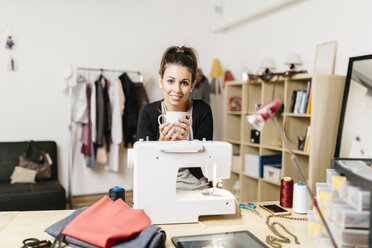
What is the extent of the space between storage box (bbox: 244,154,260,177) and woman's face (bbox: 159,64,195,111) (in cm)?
222

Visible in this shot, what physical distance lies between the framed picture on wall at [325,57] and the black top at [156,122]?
77.3 inches

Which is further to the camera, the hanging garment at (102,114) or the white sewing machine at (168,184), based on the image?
the hanging garment at (102,114)

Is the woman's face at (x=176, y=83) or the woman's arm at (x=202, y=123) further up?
the woman's face at (x=176, y=83)

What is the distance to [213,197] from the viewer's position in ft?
5.04

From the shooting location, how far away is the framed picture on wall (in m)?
3.37

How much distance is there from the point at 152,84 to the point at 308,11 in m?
2.25

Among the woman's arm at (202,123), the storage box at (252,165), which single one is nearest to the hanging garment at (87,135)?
the storage box at (252,165)

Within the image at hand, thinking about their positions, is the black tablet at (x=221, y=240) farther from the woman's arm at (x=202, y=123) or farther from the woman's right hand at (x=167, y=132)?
the woman's arm at (x=202, y=123)

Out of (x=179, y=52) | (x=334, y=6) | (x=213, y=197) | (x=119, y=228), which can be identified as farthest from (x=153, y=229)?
(x=334, y=6)

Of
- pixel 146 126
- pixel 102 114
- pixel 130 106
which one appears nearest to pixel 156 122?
pixel 146 126

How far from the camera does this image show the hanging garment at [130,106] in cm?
438

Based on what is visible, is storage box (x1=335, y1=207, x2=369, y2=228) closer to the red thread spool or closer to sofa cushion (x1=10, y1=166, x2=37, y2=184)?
the red thread spool

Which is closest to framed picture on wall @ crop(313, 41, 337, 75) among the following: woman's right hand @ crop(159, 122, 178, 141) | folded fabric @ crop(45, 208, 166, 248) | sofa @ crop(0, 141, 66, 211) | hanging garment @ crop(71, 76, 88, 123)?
woman's right hand @ crop(159, 122, 178, 141)

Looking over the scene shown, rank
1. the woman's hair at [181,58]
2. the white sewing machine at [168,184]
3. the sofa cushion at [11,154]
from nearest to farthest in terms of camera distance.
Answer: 1. the white sewing machine at [168,184]
2. the woman's hair at [181,58]
3. the sofa cushion at [11,154]
